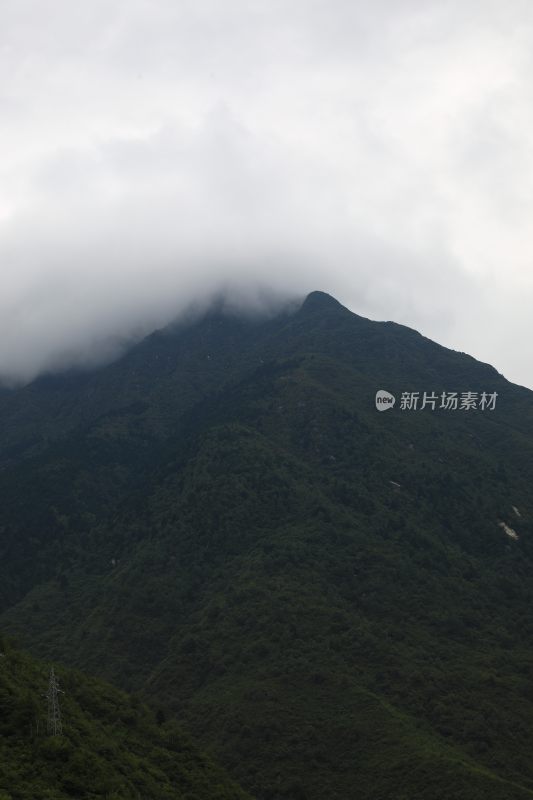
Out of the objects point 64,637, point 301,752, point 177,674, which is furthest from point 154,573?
point 301,752

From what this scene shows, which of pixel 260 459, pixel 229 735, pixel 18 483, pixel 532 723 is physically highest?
pixel 260 459

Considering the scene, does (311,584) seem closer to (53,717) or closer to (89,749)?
(89,749)

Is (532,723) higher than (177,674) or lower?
higher

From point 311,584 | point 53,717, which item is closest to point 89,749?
point 53,717

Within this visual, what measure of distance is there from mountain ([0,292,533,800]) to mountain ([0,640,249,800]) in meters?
26.8

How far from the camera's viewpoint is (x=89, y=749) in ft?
183

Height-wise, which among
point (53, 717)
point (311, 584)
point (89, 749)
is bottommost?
point (89, 749)

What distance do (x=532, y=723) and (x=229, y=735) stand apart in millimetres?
40025

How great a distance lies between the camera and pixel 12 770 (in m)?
46.4

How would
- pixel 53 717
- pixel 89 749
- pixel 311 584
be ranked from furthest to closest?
pixel 311 584
pixel 89 749
pixel 53 717

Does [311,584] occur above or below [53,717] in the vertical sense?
above

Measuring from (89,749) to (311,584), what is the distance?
79.5 metres

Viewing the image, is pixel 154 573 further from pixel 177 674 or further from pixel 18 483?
pixel 18 483

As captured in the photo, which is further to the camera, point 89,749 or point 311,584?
point 311,584
